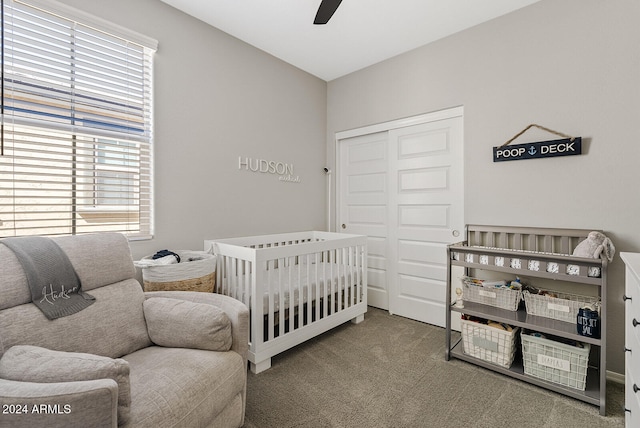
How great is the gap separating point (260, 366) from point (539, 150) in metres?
2.53

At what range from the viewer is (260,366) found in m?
2.02

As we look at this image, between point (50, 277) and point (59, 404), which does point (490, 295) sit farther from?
point (50, 277)

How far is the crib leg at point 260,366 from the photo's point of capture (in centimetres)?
200

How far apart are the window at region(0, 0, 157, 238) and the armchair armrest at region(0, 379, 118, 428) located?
1.32 m

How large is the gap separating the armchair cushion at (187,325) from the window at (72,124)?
0.87 m

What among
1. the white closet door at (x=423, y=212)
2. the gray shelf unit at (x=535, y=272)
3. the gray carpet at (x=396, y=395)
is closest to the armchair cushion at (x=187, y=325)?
the gray carpet at (x=396, y=395)

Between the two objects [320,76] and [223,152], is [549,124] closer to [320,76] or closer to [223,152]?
[320,76]

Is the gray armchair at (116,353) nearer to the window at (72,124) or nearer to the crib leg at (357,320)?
the window at (72,124)

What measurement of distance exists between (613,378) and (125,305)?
9.87 feet

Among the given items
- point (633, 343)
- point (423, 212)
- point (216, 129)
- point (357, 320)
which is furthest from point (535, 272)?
point (216, 129)

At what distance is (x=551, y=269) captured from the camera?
1832 mm

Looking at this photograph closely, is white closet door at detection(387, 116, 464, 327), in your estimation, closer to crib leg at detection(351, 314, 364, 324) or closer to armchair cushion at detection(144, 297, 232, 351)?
crib leg at detection(351, 314, 364, 324)

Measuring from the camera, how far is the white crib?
2000 millimetres

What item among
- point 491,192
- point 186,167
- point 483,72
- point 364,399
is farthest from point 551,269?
point 186,167
